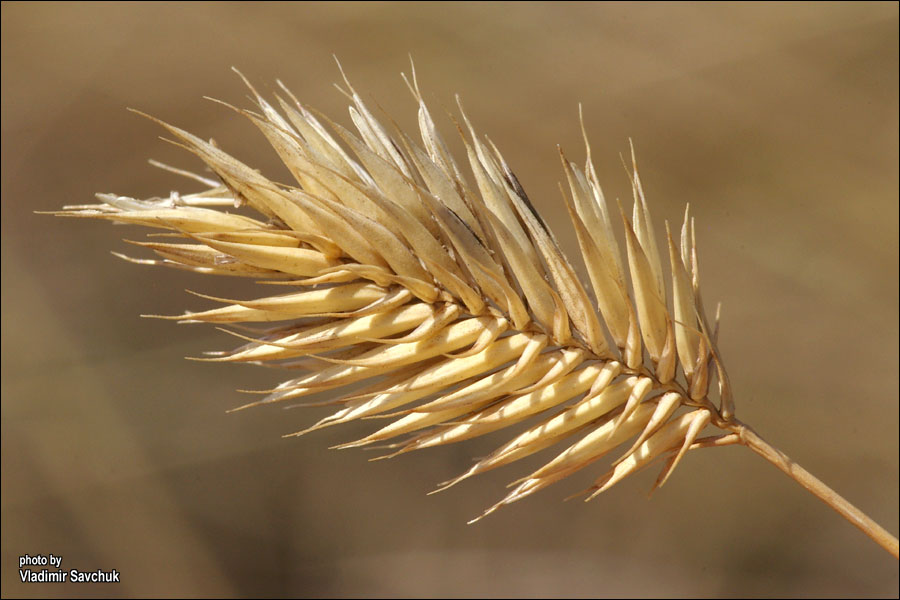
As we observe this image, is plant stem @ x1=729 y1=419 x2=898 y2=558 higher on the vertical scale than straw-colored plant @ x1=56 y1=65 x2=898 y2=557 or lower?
lower

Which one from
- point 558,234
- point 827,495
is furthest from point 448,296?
point 558,234

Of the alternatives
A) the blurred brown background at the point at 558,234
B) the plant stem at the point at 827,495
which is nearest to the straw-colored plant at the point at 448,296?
the plant stem at the point at 827,495

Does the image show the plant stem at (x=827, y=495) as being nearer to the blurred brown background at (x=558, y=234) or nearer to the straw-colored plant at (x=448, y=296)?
the straw-colored plant at (x=448, y=296)

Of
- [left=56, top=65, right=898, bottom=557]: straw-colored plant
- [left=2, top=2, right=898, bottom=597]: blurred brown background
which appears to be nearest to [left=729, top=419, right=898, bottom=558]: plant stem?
[left=56, top=65, right=898, bottom=557]: straw-colored plant

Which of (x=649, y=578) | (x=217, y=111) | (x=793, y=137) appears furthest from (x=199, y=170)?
(x=649, y=578)

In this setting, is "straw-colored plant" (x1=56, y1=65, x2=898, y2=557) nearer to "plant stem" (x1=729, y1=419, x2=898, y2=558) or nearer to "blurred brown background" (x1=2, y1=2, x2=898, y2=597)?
"plant stem" (x1=729, y1=419, x2=898, y2=558)

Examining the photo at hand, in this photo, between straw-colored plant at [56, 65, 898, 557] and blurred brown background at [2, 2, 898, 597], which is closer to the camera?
straw-colored plant at [56, 65, 898, 557]
